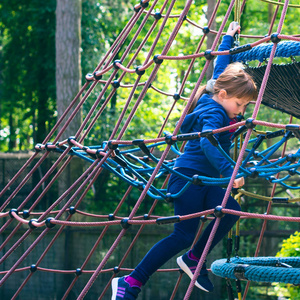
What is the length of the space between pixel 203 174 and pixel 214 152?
0.82 ft

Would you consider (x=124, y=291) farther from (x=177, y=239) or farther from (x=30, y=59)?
(x=30, y=59)

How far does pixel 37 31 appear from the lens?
11.2 m

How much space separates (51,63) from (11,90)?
2.10 m

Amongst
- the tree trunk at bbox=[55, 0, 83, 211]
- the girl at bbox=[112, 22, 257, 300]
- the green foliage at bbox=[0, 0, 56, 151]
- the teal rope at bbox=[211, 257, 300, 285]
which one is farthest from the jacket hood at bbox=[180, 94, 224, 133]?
the green foliage at bbox=[0, 0, 56, 151]

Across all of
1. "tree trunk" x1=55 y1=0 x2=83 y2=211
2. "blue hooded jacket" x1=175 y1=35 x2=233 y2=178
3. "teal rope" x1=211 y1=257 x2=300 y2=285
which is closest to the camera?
"teal rope" x1=211 y1=257 x2=300 y2=285

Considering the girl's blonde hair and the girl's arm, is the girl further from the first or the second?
the girl's arm

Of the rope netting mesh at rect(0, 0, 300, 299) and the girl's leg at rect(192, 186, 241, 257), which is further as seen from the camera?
the girl's leg at rect(192, 186, 241, 257)

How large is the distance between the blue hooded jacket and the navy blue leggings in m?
0.06

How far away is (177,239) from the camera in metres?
2.59

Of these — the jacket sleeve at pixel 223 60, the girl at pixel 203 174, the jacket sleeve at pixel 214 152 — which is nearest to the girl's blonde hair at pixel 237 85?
the girl at pixel 203 174

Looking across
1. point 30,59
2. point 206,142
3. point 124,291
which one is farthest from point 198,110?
point 30,59

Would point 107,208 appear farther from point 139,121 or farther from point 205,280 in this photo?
point 139,121

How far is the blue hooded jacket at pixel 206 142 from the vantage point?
2.51 meters

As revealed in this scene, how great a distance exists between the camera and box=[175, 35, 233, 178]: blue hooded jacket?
2.51 m
